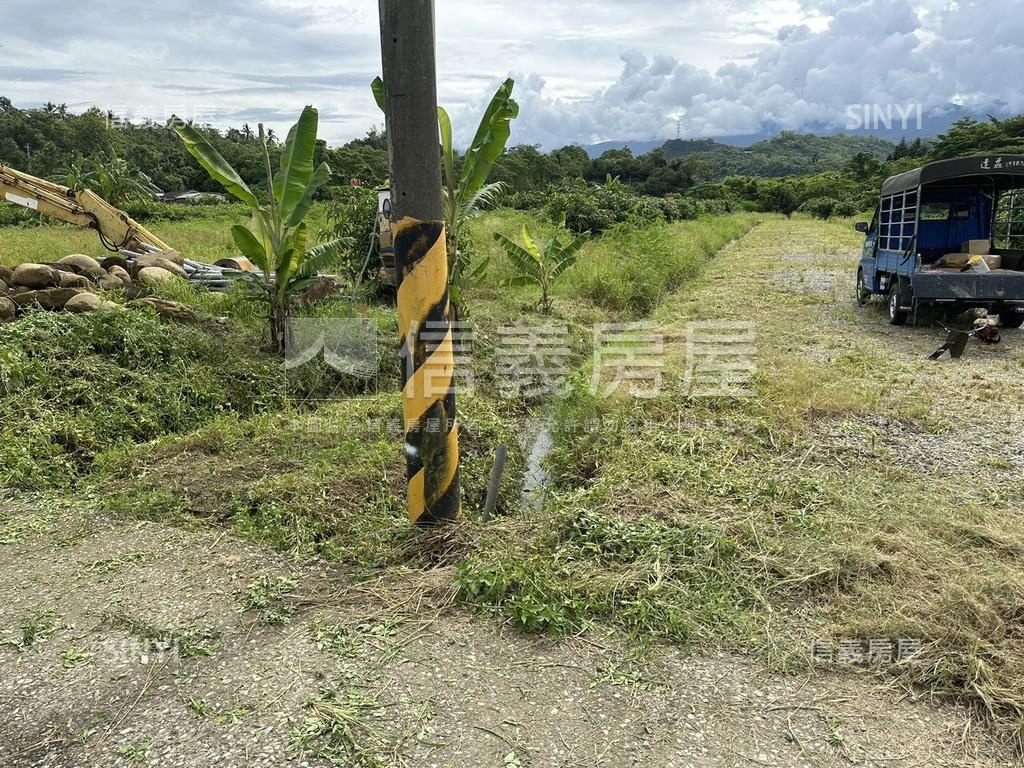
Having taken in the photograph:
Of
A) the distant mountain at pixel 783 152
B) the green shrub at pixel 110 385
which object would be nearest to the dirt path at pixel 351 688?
the green shrub at pixel 110 385

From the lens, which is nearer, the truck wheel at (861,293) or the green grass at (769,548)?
the green grass at (769,548)

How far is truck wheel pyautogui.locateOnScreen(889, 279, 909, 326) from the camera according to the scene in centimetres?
965

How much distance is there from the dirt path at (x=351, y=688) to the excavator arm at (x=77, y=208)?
8.12 m

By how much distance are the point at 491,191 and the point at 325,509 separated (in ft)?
20.0

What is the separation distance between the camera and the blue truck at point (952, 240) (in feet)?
28.4

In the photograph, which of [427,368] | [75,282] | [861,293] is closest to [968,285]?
[861,293]

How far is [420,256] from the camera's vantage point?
3.46 metres

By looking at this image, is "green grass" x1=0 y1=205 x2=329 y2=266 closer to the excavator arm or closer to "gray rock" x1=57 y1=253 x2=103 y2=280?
the excavator arm

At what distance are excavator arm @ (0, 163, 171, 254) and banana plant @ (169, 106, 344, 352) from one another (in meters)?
4.40

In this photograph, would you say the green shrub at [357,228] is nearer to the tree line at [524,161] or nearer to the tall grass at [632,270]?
the tall grass at [632,270]

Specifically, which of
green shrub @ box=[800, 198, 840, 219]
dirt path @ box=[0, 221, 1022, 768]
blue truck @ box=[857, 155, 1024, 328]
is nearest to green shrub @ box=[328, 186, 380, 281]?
dirt path @ box=[0, 221, 1022, 768]

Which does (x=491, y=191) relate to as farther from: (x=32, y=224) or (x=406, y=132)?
(x=32, y=224)

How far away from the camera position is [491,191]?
30.3ft
